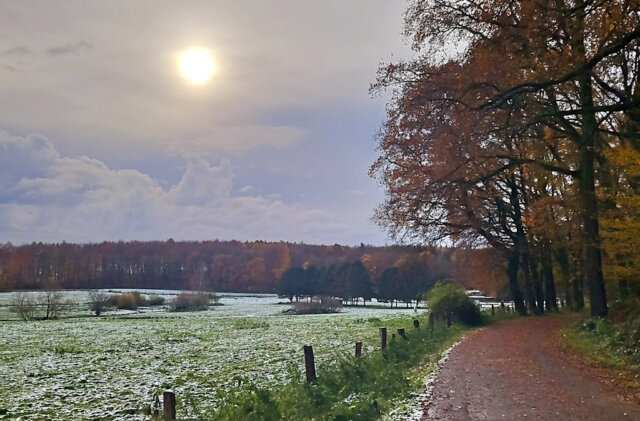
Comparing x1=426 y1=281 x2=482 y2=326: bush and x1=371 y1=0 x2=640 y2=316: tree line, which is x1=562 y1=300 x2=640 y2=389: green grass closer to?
x1=371 y1=0 x2=640 y2=316: tree line

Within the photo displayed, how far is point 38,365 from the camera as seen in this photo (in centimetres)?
2469

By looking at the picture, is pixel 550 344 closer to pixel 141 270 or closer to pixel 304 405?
pixel 304 405

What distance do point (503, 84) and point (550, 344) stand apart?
388 inches

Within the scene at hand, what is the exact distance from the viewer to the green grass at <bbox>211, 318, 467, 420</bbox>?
34.8 ft

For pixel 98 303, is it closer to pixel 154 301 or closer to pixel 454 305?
pixel 154 301

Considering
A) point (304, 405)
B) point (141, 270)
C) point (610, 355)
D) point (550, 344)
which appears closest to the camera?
point (304, 405)

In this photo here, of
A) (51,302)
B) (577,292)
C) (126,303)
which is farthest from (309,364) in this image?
(126,303)

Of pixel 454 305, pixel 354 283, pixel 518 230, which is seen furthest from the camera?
pixel 354 283

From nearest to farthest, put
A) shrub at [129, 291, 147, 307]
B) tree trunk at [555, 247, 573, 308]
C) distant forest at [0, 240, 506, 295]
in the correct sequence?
tree trunk at [555, 247, 573, 308] → shrub at [129, 291, 147, 307] → distant forest at [0, 240, 506, 295]

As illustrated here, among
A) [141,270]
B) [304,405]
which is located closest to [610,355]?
[304,405]

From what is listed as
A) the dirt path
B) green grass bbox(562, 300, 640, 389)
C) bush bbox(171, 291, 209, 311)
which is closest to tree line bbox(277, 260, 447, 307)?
bush bbox(171, 291, 209, 311)

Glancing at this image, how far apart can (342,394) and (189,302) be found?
76729mm

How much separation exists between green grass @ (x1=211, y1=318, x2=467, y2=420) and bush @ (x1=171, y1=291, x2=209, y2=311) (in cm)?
7174

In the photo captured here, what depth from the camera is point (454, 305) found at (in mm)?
33969
